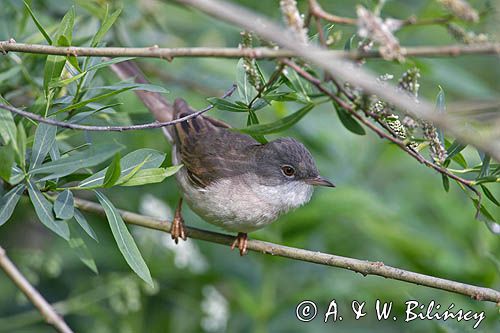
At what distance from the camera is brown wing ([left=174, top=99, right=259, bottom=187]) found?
4.28 metres

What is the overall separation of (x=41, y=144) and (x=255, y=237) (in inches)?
88.5

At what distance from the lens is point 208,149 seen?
4.41 meters

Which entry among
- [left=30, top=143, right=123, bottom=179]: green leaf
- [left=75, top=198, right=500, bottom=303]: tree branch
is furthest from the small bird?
[left=30, top=143, right=123, bottom=179]: green leaf

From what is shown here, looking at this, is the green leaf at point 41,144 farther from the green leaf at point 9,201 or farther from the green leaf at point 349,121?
the green leaf at point 349,121

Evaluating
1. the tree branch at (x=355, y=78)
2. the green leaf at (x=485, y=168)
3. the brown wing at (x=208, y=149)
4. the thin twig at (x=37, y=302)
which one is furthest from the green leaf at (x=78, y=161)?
the brown wing at (x=208, y=149)

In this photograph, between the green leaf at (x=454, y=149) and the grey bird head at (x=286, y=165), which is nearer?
the green leaf at (x=454, y=149)

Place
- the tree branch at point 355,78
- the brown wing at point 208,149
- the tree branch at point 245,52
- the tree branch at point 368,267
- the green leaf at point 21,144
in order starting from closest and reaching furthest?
the tree branch at point 355,78 → the tree branch at point 245,52 → the green leaf at point 21,144 → the tree branch at point 368,267 → the brown wing at point 208,149

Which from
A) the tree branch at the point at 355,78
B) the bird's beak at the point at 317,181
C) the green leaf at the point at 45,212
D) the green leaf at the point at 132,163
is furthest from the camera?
the bird's beak at the point at 317,181

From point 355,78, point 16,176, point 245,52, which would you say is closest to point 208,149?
point 16,176

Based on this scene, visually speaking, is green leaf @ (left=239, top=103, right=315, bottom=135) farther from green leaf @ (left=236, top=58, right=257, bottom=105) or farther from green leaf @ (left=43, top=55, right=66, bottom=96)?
green leaf @ (left=43, top=55, right=66, bottom=96)

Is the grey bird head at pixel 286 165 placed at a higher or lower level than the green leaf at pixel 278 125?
higher

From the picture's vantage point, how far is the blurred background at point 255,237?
15.0 feet

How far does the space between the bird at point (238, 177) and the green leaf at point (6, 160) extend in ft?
4.82

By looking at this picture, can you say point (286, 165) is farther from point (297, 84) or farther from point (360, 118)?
point (360, 118)
